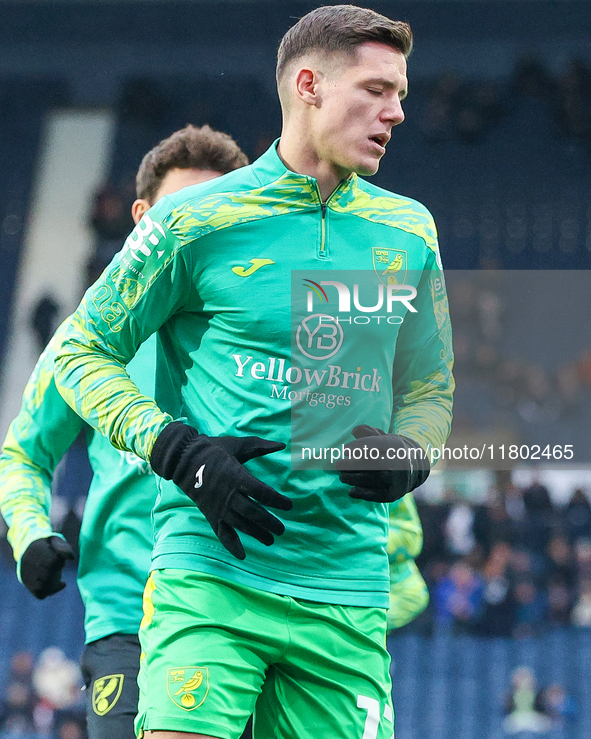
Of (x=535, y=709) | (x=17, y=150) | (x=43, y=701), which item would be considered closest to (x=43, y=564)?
(x=43, y=701)

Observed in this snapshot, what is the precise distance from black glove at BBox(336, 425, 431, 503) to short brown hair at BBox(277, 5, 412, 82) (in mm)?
830

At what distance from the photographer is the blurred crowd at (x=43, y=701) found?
8.46 metres

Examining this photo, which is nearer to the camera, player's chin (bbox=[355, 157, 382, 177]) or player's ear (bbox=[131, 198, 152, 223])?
player's chin (bbox=[355, 157, 382, 177])

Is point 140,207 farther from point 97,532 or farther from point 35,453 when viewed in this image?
point 97,532

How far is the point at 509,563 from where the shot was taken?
30.1ft

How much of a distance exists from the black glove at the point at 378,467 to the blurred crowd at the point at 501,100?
11.7 meters

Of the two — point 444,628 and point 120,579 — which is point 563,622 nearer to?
point 444,628

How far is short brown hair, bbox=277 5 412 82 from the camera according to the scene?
2.25m

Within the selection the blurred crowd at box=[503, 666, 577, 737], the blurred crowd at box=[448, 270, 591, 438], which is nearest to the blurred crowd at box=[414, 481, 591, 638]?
the blurred crowd at box=[503, 666, 577, 737]

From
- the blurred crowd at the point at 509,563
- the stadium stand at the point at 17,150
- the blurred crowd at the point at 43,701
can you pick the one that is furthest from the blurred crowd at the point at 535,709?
the stadium stand at the point at 17,150

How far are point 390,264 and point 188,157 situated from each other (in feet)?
4.01

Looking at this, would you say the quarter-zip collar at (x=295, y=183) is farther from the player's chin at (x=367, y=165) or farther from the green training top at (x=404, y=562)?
the green training top at (x=404, y=562)

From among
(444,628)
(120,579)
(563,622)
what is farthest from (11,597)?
(120,579)

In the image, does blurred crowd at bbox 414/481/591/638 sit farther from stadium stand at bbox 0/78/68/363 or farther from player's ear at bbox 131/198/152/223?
stadium stand at bbox 0/78/68/363
